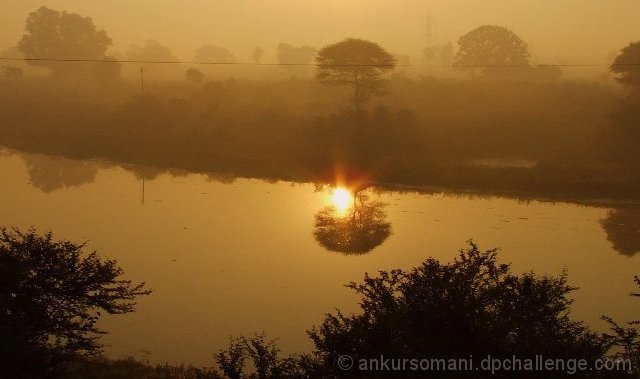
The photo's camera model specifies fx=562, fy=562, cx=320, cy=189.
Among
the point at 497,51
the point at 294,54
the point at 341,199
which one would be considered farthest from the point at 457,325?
the point at 294,54

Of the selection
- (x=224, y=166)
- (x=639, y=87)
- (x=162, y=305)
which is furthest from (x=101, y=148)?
(x=639, y=87)

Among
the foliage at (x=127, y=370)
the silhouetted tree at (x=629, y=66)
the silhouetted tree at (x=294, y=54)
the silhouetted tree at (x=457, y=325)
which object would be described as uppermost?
the silhouetted tree at (x=294, y=54)

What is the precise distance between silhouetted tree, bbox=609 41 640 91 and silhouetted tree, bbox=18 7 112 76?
70.3 metres

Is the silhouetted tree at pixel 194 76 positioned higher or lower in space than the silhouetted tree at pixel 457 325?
higher

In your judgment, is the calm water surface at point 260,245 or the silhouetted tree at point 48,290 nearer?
the silhouetted tree at point 48,290

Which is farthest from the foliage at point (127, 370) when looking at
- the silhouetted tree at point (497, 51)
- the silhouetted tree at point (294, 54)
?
the silhouetted tree at point (294, 54)

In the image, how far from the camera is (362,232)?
74.7 ft

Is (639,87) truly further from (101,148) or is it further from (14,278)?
(14,278)

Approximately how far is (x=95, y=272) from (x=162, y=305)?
4.42 meters

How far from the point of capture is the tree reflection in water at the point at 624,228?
20702 millimetres

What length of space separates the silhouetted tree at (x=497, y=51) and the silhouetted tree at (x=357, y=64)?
33503 mm

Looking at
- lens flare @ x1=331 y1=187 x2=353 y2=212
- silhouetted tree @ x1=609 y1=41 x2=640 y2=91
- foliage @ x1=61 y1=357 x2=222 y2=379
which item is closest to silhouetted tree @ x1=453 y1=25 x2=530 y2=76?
silhouetted tree @ x1=609 y1=41 x2=640 y2=91

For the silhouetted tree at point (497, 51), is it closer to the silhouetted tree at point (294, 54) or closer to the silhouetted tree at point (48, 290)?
the silhouetted tree at point (294, 54)

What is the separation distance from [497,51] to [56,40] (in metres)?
65.0
